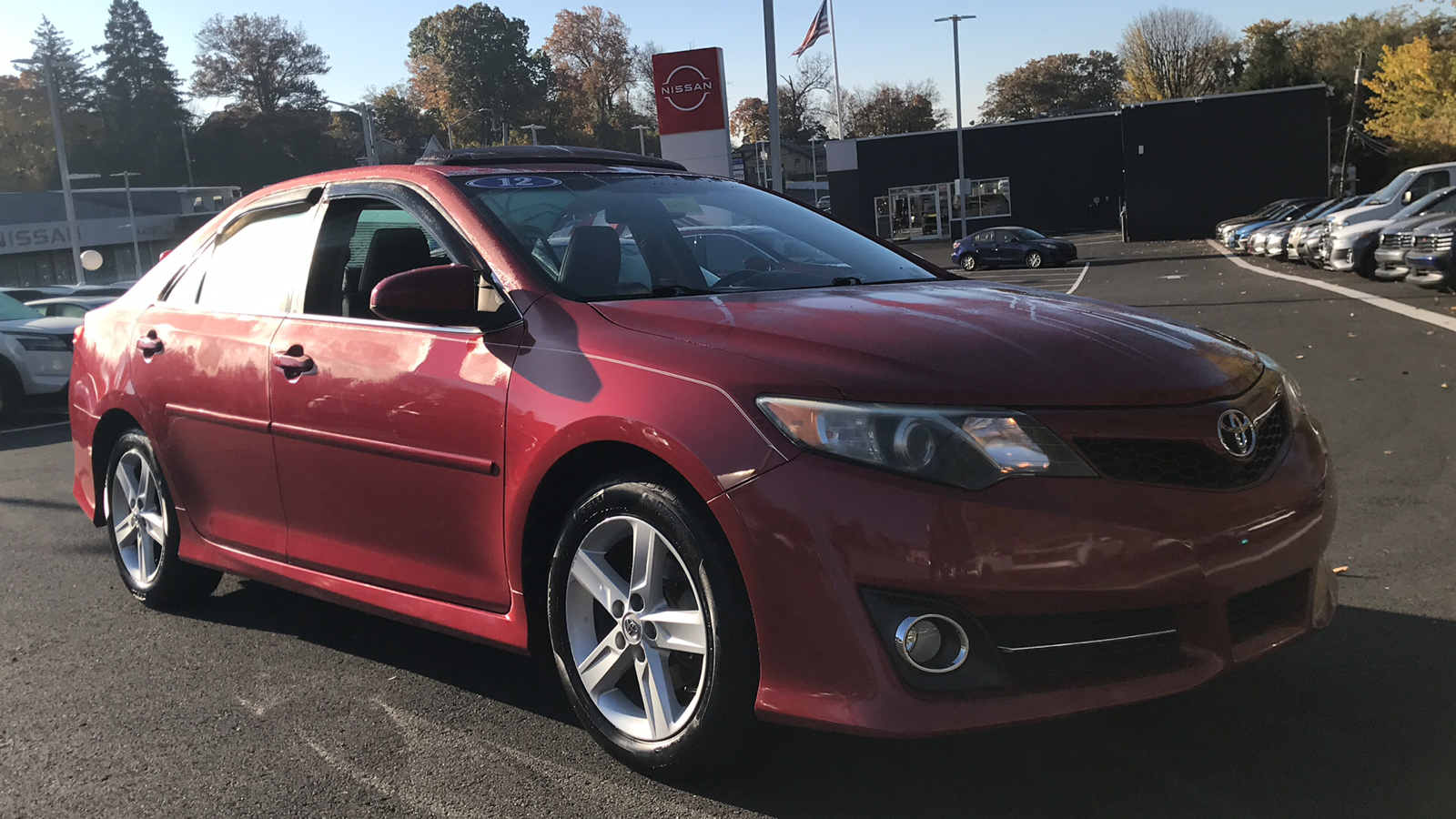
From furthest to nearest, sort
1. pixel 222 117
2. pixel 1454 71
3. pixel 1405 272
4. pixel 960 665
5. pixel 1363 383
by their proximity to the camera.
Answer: pixel 222 117 < pixel 1454 71 < pixel 1405 272 < pixel 1363 383 < pixel 960 665

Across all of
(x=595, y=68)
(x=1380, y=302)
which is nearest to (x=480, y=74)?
(x=595, y=68)

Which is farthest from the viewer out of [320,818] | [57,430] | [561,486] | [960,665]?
[57,430]

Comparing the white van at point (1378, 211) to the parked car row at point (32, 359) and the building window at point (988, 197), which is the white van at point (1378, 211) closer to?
the parked car row at point (32, 359)

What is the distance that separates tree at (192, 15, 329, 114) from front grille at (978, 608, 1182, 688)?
10437 cm

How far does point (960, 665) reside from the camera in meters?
2.53

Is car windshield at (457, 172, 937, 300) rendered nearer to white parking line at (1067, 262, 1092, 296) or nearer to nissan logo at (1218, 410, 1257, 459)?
nissan logo at (1218, 410, 1257, 459)

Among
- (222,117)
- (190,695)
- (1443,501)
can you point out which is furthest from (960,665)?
(222,117)

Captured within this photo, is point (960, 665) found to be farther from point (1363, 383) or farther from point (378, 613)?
point (1363, 383)

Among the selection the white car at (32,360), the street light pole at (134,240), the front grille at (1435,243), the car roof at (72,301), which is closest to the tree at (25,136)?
the street light pole at (134,240)

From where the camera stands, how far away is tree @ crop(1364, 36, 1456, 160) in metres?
50.2

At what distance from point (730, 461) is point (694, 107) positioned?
19548 millimetres

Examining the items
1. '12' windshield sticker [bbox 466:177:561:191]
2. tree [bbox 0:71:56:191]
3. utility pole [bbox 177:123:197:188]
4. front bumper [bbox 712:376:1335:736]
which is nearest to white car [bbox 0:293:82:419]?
'12' windshield sticker [bbox 466:177:561:191]

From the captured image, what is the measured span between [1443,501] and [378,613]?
456 cm

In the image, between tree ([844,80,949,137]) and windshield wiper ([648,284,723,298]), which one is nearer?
windshield wiper ([648,284,723,298])
